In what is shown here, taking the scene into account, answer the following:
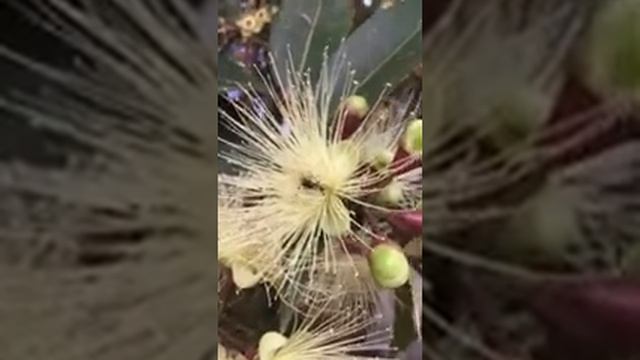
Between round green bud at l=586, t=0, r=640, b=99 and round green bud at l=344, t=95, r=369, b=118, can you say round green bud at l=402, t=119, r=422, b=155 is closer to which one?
round green bud at l=344, t=95, r=369, b=118

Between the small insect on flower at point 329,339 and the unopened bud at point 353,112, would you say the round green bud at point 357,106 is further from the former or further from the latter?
the small insect on flower at point 329,339

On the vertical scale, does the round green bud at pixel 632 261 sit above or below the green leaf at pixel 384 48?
below

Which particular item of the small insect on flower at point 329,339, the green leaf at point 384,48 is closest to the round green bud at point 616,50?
the green leaf at point 384,48

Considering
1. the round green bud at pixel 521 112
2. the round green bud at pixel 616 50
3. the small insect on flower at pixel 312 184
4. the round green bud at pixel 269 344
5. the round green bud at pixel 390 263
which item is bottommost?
the round green bud at pixel 269 344

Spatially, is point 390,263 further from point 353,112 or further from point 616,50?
point 616,50

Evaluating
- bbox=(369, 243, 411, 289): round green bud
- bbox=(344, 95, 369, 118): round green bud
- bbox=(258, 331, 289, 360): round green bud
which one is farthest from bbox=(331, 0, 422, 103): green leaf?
bbox=(258, 331, 289, 360): round green bud

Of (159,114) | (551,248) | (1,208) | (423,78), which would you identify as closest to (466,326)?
(551,248)
